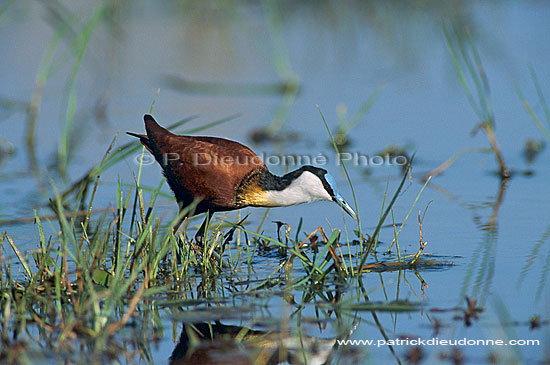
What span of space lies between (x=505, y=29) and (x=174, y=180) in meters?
8.59

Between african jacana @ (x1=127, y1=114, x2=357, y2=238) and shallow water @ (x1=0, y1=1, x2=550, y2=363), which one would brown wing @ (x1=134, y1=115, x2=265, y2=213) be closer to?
african jacana @ (x1=127, y1=114, x2=357, y2=238)

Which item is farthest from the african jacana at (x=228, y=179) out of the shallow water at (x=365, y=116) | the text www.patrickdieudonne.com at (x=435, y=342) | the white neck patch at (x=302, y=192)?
the text www.patrickdieudonne.com at (x=435, y=342)

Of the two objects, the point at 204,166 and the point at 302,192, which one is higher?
the point at 204,166

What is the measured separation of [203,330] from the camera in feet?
12.6

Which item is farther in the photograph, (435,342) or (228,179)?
(228,179)

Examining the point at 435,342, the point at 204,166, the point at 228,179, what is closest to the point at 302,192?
the point at 228,179

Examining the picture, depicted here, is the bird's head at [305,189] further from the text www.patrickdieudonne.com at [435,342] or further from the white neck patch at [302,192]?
the text www.patrickdieudonne.com at [435,342]

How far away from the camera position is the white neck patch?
520 centimetres

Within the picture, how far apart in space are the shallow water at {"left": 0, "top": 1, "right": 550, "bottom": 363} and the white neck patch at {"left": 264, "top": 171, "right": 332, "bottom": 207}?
0.42 meters

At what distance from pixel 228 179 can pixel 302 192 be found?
1.76 feet

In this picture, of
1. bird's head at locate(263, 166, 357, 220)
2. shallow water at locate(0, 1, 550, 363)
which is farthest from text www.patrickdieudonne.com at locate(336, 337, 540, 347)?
bird's head at locate(263, 166, 357, 220)

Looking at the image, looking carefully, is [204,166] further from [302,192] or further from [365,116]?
[365,116]

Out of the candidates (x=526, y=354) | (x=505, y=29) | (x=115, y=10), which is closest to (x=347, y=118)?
(x=115, y=10)

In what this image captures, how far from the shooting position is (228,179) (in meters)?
5.41
